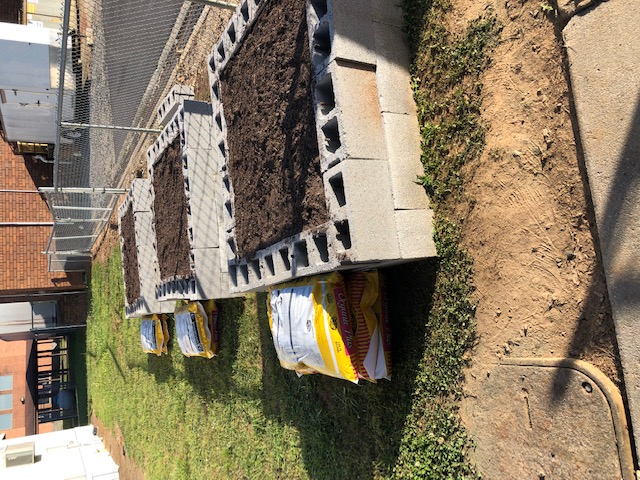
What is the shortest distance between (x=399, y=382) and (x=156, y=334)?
655 cm

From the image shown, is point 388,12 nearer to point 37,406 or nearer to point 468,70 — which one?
point 468,70

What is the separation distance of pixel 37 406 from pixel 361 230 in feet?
64.3

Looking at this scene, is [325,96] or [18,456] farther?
[18,456]

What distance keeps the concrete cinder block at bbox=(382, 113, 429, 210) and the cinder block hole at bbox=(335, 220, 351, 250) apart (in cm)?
38

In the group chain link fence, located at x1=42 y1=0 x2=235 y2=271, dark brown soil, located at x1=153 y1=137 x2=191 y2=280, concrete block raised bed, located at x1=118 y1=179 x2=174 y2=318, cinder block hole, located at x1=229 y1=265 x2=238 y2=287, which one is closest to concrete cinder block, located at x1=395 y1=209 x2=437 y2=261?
cinder block hole, located at x1=229 y1=265 x2=238 y2=287

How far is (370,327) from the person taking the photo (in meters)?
3.91

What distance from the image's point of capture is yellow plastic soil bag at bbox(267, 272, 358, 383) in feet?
12.6

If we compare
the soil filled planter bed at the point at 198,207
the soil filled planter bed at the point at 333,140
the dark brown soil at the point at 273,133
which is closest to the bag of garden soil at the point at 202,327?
the soil filled planter bed at the point at 198,207

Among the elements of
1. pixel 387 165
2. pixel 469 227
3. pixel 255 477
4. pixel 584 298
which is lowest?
pixel 255 477

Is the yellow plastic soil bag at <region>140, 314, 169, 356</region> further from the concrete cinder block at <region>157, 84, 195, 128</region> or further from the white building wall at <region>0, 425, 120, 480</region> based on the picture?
the white building wall at <region>0, 425, 120, 480</region>

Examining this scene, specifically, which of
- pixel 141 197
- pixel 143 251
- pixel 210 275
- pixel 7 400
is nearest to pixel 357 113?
pixel 210 275

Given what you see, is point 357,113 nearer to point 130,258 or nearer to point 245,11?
point 245,11

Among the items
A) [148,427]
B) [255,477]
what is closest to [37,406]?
[148,427]

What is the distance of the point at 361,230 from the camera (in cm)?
330
